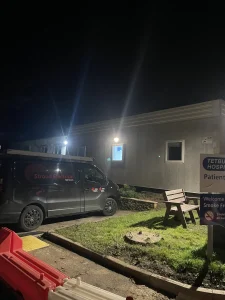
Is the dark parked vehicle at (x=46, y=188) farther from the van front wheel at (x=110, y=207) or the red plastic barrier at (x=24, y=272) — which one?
the red plastic barrier at (x=24, y=272)

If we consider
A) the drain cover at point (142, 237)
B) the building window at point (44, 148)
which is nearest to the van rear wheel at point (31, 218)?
the drain cover at point (142, 237)

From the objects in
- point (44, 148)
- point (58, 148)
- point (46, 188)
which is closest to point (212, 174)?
point (46, 188)

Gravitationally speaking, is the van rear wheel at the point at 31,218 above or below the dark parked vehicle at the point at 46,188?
below

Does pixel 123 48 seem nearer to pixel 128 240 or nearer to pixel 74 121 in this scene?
pixel 128 240

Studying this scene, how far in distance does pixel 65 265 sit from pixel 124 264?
42.3 inches

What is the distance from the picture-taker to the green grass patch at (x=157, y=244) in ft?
12.9

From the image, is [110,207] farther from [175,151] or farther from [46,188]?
[175,151]

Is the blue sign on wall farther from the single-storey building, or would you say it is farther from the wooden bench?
the single-storey building

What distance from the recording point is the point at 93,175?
8000mm

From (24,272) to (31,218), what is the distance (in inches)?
157

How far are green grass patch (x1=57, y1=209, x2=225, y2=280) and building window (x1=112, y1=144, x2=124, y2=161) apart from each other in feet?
19.5

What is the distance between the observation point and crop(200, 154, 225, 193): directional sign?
4.11 metres

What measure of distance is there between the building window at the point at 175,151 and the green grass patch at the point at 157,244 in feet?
13.2

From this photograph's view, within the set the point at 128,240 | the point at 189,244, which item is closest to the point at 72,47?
the point at 128,240
